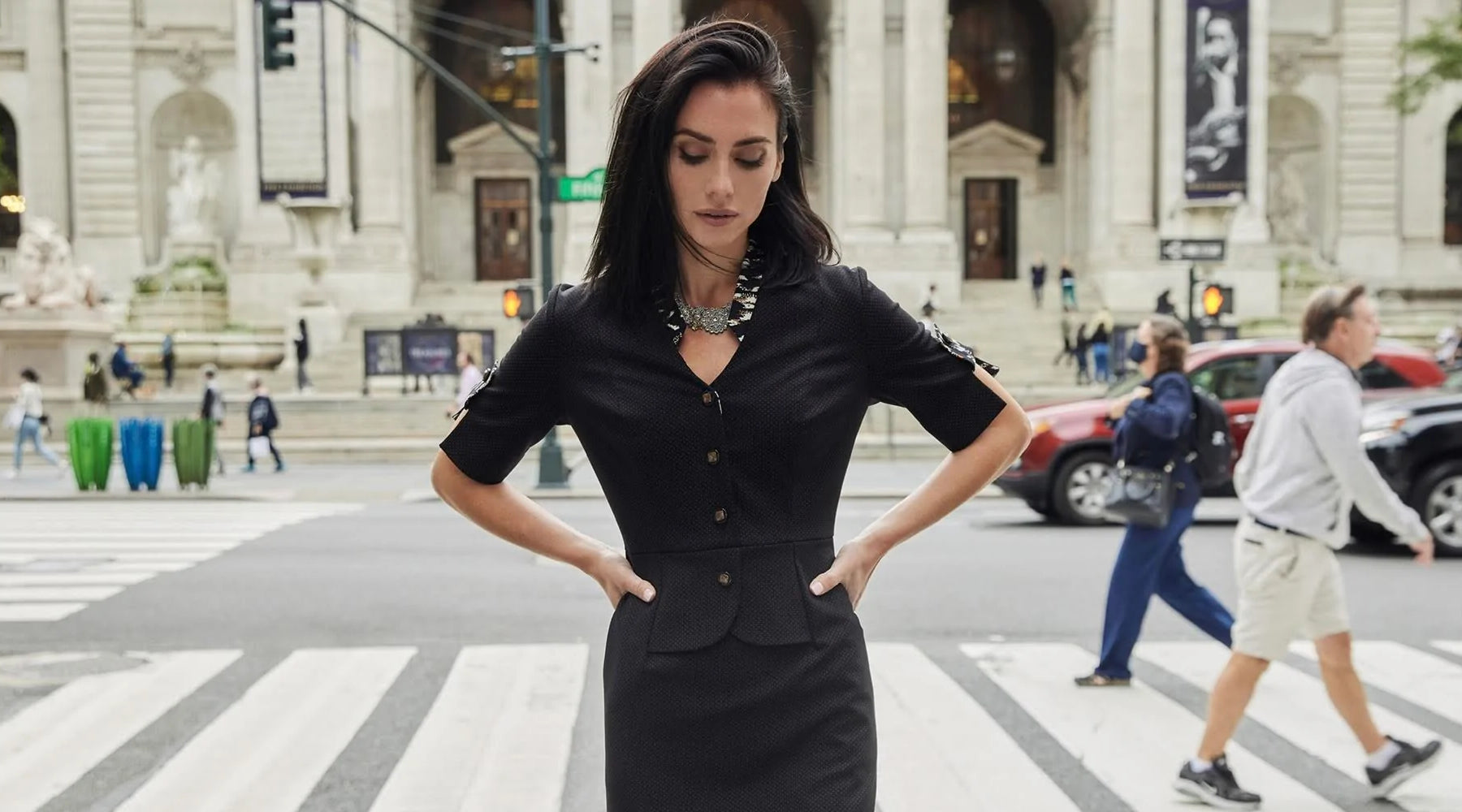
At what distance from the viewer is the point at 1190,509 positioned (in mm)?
7402

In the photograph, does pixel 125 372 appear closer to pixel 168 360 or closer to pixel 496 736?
pixel 168 360

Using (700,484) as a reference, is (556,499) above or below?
below

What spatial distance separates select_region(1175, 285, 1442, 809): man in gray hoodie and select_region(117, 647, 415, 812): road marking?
11.7 feet

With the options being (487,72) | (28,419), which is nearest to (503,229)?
(487,72)

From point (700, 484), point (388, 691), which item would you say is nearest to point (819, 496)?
point (700, 484)

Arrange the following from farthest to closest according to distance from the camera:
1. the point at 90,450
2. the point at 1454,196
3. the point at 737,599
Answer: the point at 1454,196, the point at 90,450, the point at 737,599

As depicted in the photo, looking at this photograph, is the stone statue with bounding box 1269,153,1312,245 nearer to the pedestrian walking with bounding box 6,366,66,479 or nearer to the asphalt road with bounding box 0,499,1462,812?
the asphalt road with bounding box 0,499,1462,812

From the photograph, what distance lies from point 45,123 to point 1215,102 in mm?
34868

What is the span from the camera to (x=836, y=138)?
139 ft

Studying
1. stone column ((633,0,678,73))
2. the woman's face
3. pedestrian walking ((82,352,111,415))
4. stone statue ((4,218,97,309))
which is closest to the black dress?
the woman's face

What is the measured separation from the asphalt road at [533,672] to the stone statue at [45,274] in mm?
17210

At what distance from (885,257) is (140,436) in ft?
80.0

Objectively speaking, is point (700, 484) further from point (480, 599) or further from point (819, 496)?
point (480, 599)

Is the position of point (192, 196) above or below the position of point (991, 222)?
above
